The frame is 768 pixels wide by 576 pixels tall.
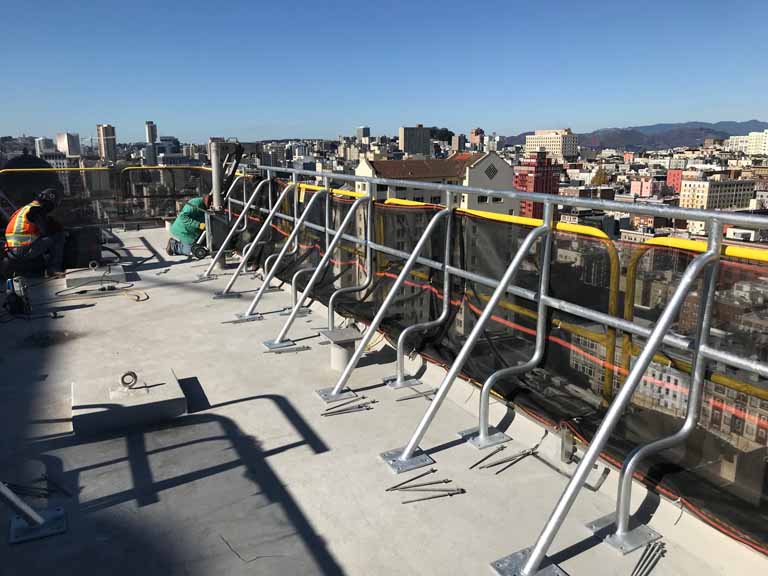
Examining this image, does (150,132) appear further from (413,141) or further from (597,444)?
(597,444)

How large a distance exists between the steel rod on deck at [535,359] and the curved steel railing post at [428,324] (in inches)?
38.7

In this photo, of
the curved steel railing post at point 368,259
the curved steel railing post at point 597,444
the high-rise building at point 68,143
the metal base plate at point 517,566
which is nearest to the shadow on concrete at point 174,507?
the metal base plate at point 517,566

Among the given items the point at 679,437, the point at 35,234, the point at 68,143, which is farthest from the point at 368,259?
the point at 68,143

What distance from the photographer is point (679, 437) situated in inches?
113

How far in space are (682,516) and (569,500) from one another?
71 centimetres

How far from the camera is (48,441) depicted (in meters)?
3.88

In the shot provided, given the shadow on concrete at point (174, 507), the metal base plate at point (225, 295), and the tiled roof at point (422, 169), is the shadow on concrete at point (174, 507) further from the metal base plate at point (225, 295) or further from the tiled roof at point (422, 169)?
the tiled roof at point (422, 169)

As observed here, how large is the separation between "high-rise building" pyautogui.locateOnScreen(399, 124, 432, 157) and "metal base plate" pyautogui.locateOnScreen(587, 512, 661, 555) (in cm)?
15858

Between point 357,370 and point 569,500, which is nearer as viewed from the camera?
point 569,500

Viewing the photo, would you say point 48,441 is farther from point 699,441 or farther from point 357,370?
point 699,441

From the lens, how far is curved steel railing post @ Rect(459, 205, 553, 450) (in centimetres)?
370

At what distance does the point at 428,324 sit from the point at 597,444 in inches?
86.7

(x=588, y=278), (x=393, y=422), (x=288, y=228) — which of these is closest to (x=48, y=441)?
(x=393, y=422)

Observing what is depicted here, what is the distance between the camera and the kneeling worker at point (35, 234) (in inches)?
330
